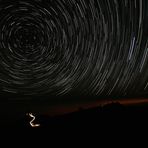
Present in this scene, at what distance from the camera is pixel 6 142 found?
7723 mm

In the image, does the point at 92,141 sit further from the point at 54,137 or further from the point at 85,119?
the point at 85,119

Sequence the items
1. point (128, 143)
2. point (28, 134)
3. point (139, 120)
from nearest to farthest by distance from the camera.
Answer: point (128, 143) → point (28, 134) → point (139, 120)

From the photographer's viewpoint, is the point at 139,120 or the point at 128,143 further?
the point at 139,120

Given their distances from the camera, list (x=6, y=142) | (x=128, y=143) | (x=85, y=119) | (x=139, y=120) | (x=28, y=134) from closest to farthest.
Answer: (x=128, y=143)
(x=6, y=142)
(x=28, y=134)
(x=139, y=120)
(x=85, y=119)

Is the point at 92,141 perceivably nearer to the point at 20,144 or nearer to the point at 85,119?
the point at 20,144

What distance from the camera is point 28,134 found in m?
8.24

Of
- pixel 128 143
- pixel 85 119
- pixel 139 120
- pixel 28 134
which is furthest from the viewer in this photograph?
pixel 85 119

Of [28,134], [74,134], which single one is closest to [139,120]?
[74,134]

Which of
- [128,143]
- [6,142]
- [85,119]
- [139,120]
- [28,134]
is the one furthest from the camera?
[85,119]

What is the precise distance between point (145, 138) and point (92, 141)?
108 centimetres

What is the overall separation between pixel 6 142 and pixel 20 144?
43 cm

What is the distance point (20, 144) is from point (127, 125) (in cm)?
261

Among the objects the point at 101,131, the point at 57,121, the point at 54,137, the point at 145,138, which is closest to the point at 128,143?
the point at 145,138

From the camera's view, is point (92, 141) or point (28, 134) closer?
point (92, 141)
